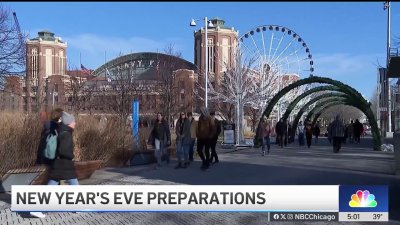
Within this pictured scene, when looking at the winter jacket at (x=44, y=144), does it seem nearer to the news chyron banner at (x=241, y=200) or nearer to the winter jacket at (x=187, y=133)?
the news chyron banner at (x=241, y=200)

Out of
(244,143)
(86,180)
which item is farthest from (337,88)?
(86,180)

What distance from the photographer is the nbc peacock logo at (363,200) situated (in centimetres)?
680

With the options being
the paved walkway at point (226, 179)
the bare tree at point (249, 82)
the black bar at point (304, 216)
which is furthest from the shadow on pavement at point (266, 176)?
the bare tree at point (249, 82)

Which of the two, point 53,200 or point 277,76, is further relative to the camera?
point 277,76

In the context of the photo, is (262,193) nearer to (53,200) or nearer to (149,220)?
(149,220)

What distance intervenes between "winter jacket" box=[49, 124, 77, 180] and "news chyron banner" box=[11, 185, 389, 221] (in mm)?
1106

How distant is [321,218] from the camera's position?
6.98 m

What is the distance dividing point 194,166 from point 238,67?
1188 inches

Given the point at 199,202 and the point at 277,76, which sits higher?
the point at 277,76

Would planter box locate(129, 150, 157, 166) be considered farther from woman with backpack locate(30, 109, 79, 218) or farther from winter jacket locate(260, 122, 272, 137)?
woman with backpack locate(30, 109, 79, 218)

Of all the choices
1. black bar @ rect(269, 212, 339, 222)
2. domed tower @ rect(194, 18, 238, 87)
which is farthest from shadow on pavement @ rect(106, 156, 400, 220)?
domed tower @ rect(194, 18, 238, 87)

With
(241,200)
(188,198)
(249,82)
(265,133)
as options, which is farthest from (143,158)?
(249,82)

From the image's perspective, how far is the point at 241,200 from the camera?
6840 millimetres

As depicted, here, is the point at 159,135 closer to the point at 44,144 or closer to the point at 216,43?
the point at 44,144
